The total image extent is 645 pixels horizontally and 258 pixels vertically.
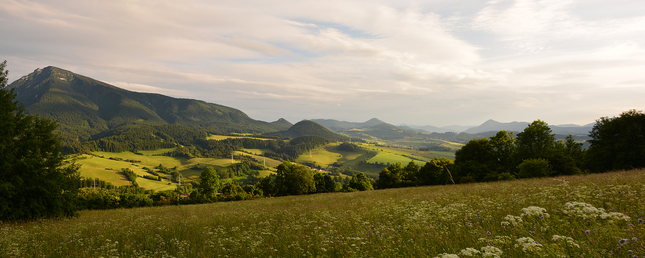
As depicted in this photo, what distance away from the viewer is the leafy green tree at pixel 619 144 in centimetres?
2505

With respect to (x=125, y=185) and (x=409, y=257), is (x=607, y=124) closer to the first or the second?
(x=409, y=257)

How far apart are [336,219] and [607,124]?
121 ft

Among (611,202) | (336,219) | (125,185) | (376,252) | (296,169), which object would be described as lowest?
(125,185)

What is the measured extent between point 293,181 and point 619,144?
47.7 m

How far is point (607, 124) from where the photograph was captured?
27641mm

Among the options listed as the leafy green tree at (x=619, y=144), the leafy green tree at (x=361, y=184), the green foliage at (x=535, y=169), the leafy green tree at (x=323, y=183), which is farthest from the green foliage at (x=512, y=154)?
the leafy green tree at (x=323, y=183)

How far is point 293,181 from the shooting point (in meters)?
53.4

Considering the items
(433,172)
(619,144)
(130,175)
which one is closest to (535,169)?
(619,144)

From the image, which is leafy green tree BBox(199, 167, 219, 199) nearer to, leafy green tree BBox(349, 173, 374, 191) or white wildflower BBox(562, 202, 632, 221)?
leafy green tree BBox(349, 173, 374, 191)

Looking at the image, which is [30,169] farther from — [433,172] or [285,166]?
[433,172]

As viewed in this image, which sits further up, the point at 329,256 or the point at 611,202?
the point at 611,202

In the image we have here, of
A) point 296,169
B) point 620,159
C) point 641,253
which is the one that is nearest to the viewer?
point 641,253

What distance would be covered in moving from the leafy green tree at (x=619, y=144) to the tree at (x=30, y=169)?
156ft

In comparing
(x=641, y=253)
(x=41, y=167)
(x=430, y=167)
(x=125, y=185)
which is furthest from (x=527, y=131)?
(x=125, y=185)
